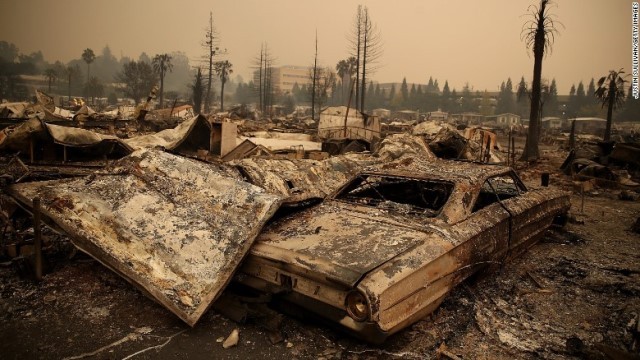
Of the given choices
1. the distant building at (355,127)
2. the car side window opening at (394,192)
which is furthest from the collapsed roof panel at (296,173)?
the distant building at (355,127)

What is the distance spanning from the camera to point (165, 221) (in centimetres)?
340

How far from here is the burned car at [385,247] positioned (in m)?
2.50

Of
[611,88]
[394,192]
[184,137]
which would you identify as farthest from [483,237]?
[611,88]

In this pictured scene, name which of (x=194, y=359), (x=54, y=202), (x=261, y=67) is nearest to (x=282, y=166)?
(x=54, y=202)

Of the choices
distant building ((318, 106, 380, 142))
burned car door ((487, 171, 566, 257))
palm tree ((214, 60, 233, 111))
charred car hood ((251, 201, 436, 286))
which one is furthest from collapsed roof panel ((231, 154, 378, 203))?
palm tree ((214, 60, 233, 111))

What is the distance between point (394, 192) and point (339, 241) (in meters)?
1.75

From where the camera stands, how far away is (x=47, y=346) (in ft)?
8.87

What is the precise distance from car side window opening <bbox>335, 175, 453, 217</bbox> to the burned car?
0.05ft

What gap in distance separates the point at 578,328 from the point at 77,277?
14.8ft

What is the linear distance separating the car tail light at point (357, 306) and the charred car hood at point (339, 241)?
0.11m

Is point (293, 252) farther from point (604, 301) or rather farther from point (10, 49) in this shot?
point (10, 49)

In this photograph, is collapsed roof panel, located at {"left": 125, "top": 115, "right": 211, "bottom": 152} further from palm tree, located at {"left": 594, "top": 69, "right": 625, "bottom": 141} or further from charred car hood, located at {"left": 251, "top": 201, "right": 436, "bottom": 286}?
palm tree, located at {"left": 594, "top": 69, "right": 625, "bottom": 141}

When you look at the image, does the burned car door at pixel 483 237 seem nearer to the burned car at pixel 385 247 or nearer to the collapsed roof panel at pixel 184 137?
the burned car at pixel 385 247

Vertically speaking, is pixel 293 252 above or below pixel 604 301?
above
